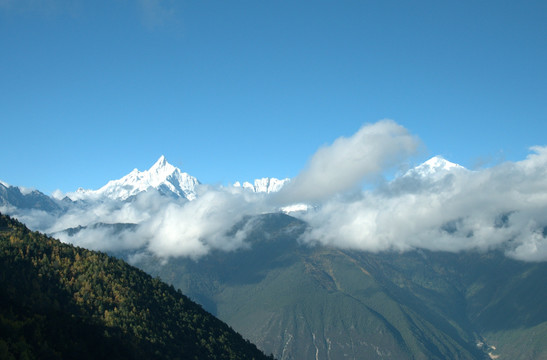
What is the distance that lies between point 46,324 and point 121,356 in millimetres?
26903

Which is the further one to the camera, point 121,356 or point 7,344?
point 121,356

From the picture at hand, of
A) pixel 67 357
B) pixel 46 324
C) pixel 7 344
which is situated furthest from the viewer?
pixel 46 324


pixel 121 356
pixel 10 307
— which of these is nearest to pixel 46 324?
pixel 10 307

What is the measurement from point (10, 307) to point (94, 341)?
99.2 feet

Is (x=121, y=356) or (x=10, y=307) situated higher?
(x=10, y=307)

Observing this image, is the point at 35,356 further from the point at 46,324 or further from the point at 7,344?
the point at 46,324

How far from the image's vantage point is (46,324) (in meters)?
160

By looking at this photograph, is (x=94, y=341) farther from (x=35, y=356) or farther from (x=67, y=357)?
(x=35, y=356)

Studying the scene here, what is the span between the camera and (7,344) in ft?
436

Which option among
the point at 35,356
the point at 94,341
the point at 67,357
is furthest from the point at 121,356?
the point at 35,356

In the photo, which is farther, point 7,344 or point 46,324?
point 46,324

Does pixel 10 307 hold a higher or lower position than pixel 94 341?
higher

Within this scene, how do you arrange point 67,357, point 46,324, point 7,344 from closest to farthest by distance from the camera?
point 7,344
point 67,357
point 46,324

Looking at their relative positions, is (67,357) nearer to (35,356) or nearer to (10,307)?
(35,356)
